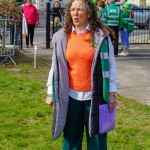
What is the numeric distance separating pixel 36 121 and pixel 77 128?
2.48m

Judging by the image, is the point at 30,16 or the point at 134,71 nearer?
the point at 134,71

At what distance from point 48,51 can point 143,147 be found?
9.39m

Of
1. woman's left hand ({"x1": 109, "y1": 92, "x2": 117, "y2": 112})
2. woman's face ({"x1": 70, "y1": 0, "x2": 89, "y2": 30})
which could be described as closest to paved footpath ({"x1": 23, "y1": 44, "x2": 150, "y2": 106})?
woman's left hand ({"x1": 109, "y1": 92, "x2": 117, "y2": 112})

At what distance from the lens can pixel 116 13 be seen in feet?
43.8

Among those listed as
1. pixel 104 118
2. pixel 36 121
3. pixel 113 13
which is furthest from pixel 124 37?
pixel 104 118

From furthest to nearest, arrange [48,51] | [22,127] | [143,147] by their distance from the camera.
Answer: [48,51] → [22,127] → [143,147]

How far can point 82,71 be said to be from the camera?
4199 millimetres

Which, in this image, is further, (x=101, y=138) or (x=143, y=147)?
(x=143, y=147)

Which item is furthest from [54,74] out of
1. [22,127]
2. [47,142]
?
[22,127]

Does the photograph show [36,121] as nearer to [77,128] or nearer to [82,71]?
[77,128]

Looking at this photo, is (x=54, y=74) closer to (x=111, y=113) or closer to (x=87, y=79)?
(x=87, y=79)

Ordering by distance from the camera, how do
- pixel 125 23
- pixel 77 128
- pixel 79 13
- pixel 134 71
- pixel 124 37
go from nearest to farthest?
1. pixel 79 13
2. pixel 77 128
3. pixel 134 71
4. pixel 125 23
5. pixel 124 37

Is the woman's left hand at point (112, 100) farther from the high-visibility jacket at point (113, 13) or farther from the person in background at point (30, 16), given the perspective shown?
the person in background at point (30, 16)

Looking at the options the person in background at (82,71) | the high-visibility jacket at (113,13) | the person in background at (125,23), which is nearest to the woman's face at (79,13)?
the person in background at (82,71)
